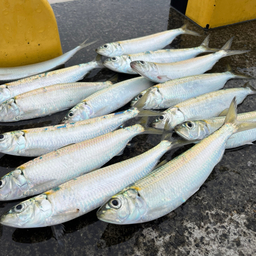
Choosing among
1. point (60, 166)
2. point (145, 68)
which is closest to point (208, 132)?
point (145, 68)

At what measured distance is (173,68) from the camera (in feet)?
8.93

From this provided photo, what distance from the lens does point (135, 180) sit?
173 cm

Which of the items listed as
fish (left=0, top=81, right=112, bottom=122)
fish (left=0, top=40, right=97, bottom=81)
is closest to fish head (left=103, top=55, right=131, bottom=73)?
fish (left=0, top=81, right=112, bottom=122)

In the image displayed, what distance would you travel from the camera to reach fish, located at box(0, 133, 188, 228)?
1.45 metres

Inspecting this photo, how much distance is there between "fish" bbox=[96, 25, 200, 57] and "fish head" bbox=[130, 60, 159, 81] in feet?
2.14

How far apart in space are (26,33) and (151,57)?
160 cm

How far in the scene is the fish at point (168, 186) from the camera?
4.74ft

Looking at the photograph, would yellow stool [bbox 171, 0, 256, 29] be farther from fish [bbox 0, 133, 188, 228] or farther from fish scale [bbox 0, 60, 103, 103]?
fish [bbox 0, 133, 188, 228]

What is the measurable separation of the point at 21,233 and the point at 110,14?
394cm

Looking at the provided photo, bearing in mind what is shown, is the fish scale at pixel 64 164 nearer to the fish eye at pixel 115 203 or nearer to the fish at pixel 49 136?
the fish at pixel 49 136

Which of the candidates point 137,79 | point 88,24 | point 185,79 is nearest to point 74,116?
point 137,79

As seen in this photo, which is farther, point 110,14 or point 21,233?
point 110,14

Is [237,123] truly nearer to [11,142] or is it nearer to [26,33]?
[11,142]

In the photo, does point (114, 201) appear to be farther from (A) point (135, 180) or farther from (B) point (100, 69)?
(B) point (100, 69)
